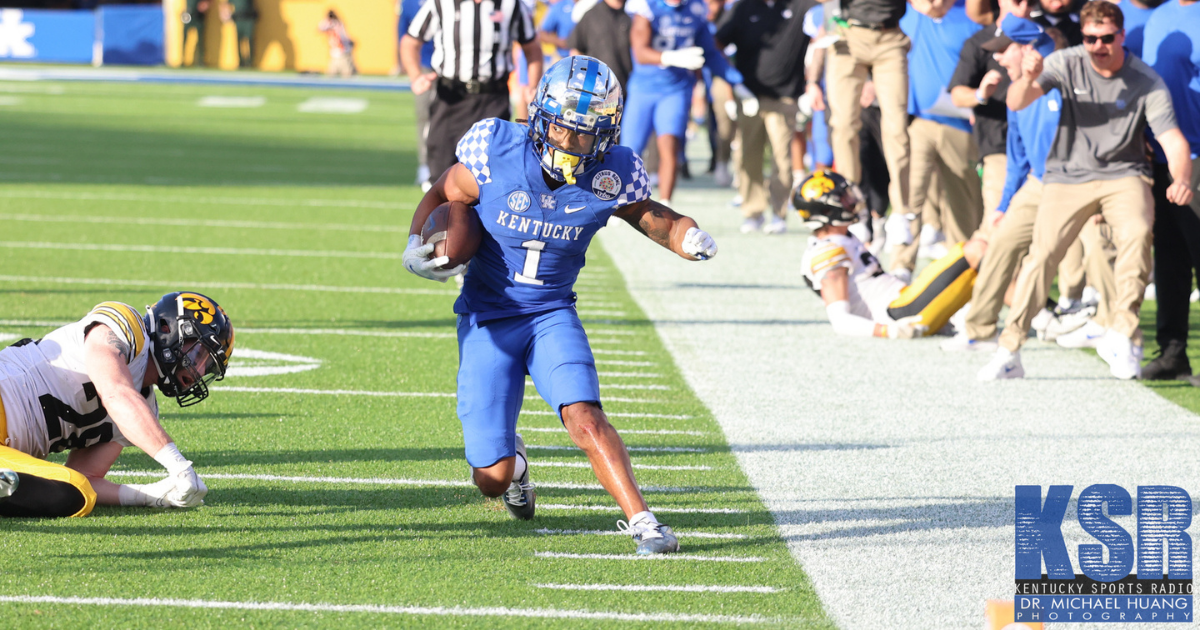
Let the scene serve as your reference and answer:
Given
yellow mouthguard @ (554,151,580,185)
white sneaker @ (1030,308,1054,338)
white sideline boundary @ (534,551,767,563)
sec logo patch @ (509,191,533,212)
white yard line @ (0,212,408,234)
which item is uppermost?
yellow mouthguard @ (554,151,580,185)

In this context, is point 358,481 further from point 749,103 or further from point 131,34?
point 131,34

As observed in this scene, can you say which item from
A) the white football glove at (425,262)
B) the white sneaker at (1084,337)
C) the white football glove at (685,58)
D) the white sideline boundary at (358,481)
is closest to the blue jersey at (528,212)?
the white football glove at (425,262)

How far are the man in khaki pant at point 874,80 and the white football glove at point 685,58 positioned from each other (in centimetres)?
142

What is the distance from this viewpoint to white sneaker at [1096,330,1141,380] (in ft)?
23.1

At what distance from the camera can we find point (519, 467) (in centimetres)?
457

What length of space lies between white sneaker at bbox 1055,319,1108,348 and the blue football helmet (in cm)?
467

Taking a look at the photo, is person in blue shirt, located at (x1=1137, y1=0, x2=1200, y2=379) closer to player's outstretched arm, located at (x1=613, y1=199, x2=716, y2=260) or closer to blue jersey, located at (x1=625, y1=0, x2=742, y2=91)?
player's outstretched arm, located at (x1=613, y1=199, x2=716, y2=260)

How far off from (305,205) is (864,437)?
344 inches

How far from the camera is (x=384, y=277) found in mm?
9750

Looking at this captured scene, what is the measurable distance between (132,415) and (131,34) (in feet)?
125

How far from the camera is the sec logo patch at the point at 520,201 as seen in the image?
4.49 metres

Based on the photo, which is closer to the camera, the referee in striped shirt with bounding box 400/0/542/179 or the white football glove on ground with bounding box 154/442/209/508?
the white football glove on ground with bounding box 154/442/209/508

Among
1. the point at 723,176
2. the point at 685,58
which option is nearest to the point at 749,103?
the point at 685,58

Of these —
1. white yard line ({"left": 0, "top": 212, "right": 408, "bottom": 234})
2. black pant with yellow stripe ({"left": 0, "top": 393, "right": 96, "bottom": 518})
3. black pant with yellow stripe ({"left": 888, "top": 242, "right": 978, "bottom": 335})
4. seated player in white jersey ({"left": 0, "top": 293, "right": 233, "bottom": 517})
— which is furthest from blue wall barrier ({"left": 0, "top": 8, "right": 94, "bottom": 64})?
black pant with yellow stripe ({"left": 0, "top": 393, "right": 96, "bottom": 518})
